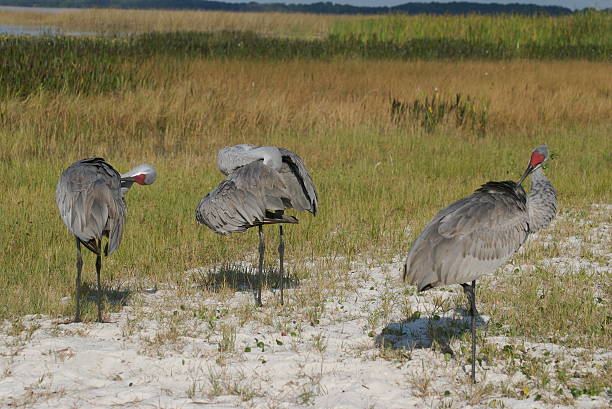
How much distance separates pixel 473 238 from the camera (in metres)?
5.55

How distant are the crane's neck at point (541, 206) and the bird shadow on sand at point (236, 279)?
103 inches

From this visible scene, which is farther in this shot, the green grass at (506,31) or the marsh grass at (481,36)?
the green grass at (506,31)

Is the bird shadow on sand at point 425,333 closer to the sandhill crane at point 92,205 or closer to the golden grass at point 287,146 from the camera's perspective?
→ the golden grass at point 287,146

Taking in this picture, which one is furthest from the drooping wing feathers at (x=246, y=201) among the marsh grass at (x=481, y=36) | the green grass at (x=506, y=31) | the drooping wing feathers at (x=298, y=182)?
the green grass at (x=506, y=31)

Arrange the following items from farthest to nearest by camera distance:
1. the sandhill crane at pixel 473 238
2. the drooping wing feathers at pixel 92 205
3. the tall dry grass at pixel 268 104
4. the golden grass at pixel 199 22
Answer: the golden grass at pixel 199 22, the tall dry grass at pixel 268 104, the drooping wing feathers at pixel 92 205, the sandhill crane at pixel 473 238

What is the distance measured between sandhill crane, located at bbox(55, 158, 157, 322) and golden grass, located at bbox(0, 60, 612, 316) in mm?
928

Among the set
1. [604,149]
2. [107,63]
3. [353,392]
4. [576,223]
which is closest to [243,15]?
[107,63]

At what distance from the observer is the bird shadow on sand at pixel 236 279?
25.1 ft

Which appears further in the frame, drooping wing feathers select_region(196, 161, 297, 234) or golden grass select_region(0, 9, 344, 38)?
golden grass select_region(0, 9, 344, 38)

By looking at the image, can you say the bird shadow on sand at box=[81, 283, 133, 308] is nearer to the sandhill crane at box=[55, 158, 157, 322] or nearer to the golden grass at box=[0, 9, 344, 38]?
the sandhill crane at box=[55, 158, 157, 322]

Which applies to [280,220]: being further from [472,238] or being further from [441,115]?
[441,115]

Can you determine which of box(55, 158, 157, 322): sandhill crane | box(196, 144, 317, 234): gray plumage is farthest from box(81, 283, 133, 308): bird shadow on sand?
box(196, 144, 317, 234): gray plumage

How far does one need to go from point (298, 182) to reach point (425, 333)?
1832 millimetres

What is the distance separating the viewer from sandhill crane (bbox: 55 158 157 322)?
20.4 feet
